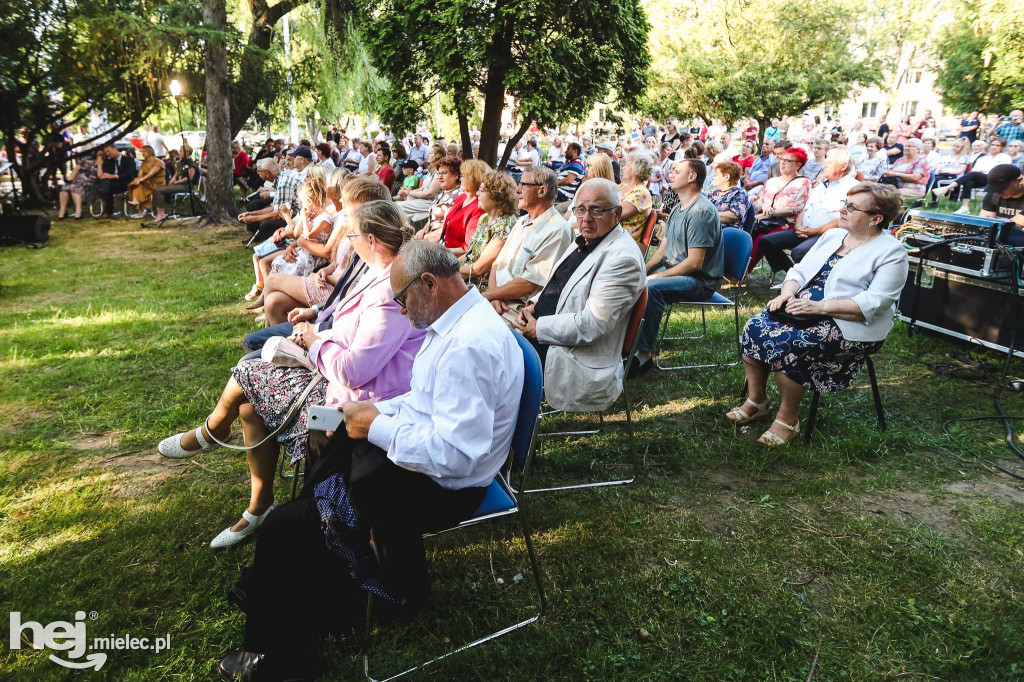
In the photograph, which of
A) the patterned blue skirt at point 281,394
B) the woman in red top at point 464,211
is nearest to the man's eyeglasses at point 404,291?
the patterned blue skirt at point 281,394

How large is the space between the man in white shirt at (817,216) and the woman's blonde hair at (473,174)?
303cm

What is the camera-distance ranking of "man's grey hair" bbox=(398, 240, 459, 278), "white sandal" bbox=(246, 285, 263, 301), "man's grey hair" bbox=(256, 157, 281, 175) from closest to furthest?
"man's grey hair" bbox=(398, 240, 459, 278), "white sandal" bbox=(246, 285, 263, 301), "man's grey hair" bbox=(256, 157, 281, 175)

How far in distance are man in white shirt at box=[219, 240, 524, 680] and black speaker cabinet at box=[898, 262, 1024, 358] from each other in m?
4.16

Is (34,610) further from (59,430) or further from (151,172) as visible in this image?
(151,172)

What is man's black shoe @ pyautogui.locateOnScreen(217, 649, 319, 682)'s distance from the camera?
2.17 metres

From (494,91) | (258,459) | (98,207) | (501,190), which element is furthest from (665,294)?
(98,207)

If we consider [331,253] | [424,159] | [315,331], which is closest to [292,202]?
[331,253]

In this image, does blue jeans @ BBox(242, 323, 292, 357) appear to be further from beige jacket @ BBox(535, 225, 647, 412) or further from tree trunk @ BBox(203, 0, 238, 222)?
tree trunk @ BBox(203, 0, 238, 222)

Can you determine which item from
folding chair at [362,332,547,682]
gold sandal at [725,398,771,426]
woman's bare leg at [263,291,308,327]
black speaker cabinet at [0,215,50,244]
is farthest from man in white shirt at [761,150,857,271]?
black speaker cabinet at [0,215,50,244]

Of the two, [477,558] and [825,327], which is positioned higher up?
[825,327]

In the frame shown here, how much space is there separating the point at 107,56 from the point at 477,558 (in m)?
13.7

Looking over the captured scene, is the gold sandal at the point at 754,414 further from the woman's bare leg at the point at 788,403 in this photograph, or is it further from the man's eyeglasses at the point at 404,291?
the man's eyeglasses at the point at 404,291

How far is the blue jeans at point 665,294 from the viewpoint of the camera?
4730 millimetres

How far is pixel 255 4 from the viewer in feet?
40.2
